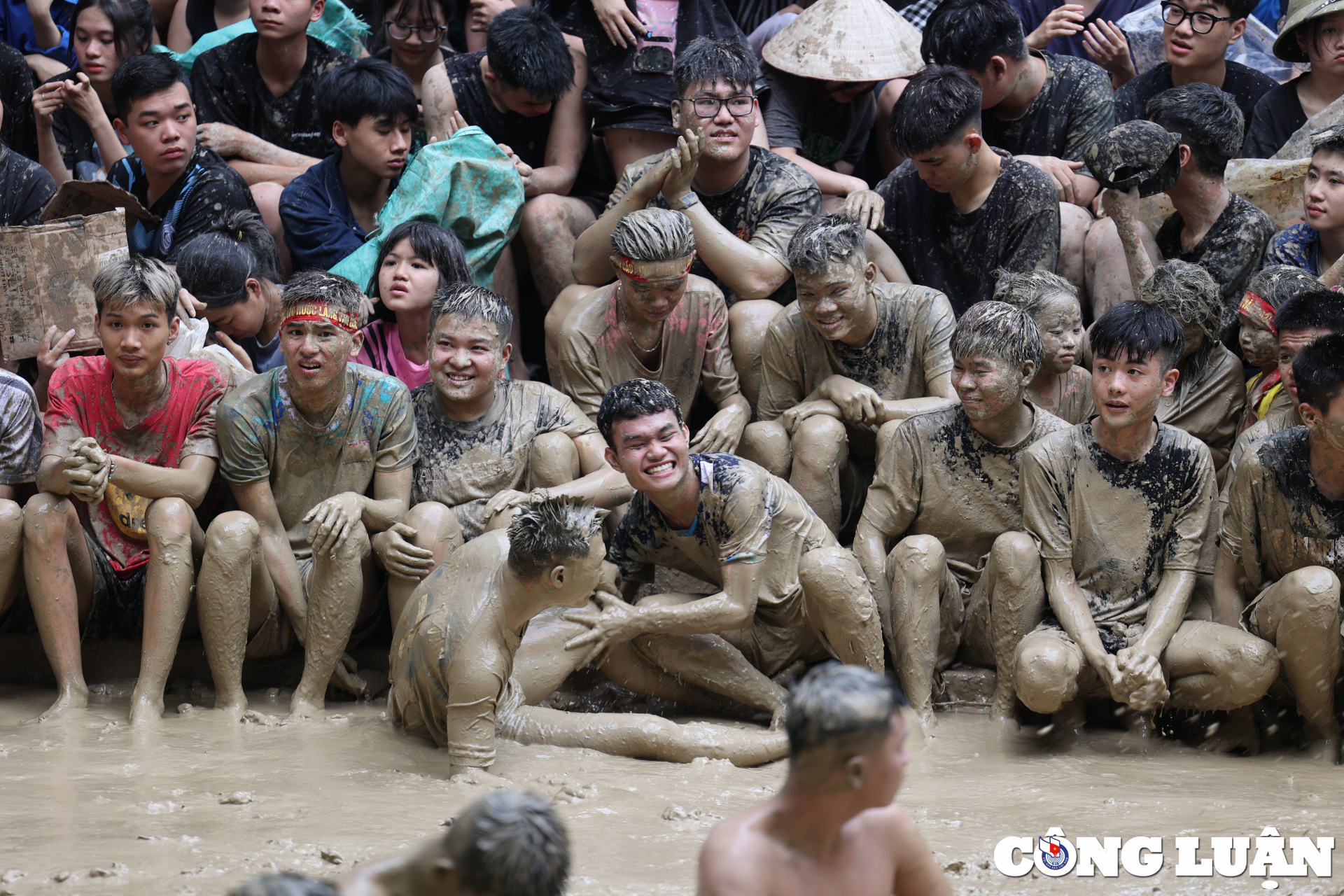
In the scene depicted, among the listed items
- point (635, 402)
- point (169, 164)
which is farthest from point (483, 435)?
point (169, 164)

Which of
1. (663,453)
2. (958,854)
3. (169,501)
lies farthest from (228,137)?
(958,854)

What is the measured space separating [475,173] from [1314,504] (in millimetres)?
3726

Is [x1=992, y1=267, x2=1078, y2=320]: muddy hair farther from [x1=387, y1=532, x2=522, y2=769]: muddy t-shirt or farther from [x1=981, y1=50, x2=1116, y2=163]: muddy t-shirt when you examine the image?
[x1=387, y1=532, x2=522, y2=769]: muddy t-shirt

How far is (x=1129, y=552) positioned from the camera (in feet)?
16.6

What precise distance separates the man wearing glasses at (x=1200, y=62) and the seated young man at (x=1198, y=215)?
626 mm

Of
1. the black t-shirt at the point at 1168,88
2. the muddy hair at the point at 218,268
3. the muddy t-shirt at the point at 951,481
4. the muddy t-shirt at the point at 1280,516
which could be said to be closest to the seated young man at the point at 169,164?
the muddy hair at the point at 218,268

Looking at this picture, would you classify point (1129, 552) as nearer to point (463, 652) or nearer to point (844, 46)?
point (463, 652)

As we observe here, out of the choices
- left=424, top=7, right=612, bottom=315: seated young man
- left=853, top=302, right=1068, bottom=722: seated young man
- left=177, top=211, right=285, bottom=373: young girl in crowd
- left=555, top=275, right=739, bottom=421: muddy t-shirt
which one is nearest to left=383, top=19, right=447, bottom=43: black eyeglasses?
left=424, top=7, right=612, bottom=315: seated young man

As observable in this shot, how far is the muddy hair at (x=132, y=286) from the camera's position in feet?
16.6

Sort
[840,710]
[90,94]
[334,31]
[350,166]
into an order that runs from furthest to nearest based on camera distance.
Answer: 1. [334,31]
2. [90,94]
3. [350,166]
4. [840,710]

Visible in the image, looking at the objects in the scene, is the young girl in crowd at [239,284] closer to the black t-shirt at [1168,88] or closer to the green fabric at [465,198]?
the green fabric at [465,198]

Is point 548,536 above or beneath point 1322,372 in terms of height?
beneath

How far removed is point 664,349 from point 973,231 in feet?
4.94

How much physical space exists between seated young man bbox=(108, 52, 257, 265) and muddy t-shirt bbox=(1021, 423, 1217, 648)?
380 cm
